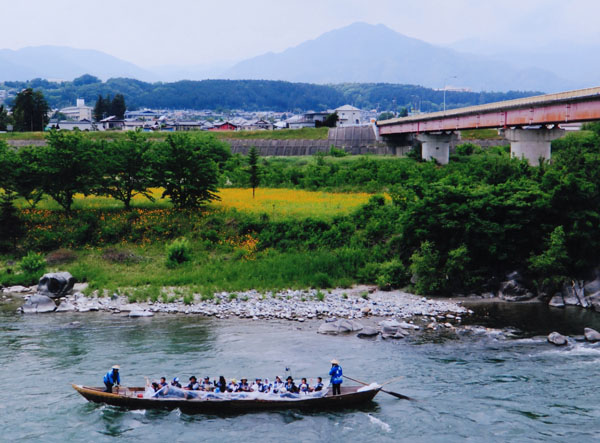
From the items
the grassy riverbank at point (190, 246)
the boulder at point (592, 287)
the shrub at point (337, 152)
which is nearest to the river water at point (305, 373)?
the boulder at point (592, 287)

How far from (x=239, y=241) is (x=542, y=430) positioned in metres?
29.5

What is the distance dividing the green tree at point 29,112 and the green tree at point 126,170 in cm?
7436

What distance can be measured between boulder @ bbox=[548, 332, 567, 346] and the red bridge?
64.9 feet

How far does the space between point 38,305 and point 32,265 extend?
768 cm

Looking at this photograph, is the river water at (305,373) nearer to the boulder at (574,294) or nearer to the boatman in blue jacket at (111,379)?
the boatman in blue jacket at (111,379)

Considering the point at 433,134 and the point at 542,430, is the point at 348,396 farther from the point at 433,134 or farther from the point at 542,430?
the point at 433,134

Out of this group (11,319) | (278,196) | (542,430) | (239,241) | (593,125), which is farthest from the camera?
(593,125)

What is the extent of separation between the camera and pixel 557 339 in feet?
101

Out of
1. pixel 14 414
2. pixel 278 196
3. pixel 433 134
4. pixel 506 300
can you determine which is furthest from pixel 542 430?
pixel 433 134

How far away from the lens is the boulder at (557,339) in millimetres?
30641

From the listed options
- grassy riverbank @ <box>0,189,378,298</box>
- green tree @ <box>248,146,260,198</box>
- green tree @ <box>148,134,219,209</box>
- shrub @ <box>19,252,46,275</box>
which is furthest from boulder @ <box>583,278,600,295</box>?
shrub @ <box>19,252,46,275</box>

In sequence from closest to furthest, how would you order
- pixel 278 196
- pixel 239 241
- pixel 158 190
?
pixel 239 241 < pixel 278 196 < pixel 158 190

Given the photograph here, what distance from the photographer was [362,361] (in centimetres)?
→ 2906

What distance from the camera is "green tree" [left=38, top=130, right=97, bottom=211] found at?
50.6 m
